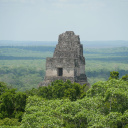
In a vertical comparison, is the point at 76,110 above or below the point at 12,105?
above

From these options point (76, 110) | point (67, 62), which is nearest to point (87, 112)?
point (76, 110)

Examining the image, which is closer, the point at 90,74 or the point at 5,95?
the point at 5,95

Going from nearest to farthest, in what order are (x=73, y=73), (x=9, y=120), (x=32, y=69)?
(x=9, y=120)
(x=73, y=73)
(x=32, y=69)

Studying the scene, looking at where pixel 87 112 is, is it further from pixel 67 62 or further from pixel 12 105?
pixel 67 62

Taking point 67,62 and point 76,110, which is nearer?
point 76,110

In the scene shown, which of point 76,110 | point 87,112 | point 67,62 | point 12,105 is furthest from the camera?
point 67,62

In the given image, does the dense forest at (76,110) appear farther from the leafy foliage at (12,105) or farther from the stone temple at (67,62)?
the stone temple at (67,62)

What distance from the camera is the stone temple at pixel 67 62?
4328 cm

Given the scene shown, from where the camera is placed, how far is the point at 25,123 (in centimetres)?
2648

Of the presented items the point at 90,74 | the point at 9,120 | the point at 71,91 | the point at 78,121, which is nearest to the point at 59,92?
the point at 71,91

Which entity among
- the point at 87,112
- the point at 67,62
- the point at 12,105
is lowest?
the point at 12,105

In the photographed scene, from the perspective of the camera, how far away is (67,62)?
43.5 metres

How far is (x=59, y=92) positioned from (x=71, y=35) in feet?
28.7

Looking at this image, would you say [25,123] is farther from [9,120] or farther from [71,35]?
[71,35]
